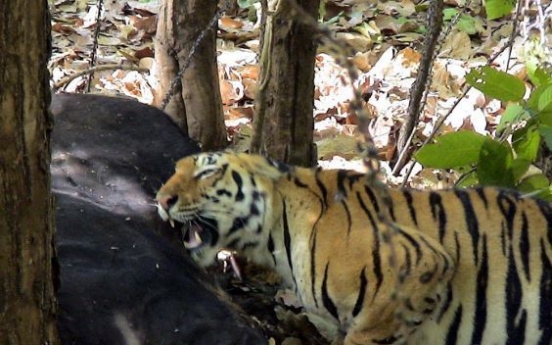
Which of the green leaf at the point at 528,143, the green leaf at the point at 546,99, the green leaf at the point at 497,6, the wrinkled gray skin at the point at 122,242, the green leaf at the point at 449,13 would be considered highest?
the green leaf at the point at 449,13

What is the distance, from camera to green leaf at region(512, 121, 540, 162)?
153 inches

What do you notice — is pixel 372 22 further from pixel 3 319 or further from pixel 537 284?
pixel 3 319

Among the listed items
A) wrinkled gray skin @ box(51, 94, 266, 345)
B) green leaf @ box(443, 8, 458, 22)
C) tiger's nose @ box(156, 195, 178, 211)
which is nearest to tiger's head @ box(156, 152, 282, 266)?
tiger's nose @ box(156, 195, 178, 211)

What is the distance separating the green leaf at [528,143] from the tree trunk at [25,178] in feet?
6.92

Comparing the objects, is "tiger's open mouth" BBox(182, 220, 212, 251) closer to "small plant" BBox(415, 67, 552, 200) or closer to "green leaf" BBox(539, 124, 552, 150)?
"small plant" BBox(415, 67, 552, 200)

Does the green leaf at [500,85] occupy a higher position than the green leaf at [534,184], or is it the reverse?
the green leaf at [500,85]

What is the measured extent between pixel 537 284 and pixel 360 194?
2.22 feet

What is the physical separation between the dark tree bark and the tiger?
1.13 metres

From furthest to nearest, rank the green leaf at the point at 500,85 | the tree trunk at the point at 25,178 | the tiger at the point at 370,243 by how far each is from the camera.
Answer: the green leaf at the point at 500,85 → the tiger at the point at 370,243 → the tree trunk at the point at 25,178

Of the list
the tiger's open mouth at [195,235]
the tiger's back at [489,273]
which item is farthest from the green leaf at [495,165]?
the tiger's open mouth at [195,235]

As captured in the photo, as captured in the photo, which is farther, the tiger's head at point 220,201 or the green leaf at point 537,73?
the green leaf at point 537,73

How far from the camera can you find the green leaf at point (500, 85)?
383 cm

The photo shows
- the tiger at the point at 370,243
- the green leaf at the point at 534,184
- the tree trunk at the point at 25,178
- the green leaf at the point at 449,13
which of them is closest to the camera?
the tree trunk at the point at 25,178

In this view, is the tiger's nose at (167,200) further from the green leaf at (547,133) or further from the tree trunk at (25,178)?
the green leaf at (547,133)
